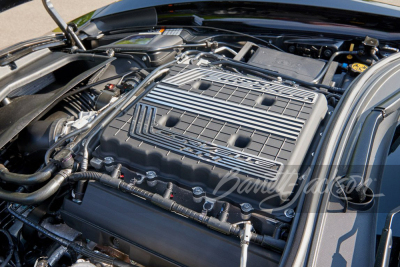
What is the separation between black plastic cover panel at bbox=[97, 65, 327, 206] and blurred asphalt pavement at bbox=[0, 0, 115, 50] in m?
4.28

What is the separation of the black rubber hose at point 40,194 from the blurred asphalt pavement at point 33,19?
4.20 metres

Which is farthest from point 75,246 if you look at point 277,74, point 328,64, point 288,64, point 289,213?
point 328,64

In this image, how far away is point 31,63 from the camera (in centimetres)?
220

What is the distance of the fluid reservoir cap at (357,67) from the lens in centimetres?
232

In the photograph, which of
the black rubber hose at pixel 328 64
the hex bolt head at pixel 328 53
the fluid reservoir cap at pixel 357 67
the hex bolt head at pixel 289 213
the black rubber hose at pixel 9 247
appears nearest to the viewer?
the hex bolt head at pixel 289 213

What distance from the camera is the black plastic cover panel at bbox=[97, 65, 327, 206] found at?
150 cm

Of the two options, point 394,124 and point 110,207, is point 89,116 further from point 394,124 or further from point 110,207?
point 394,124

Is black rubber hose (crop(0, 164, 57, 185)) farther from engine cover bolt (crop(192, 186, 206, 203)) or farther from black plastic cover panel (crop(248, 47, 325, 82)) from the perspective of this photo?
black plastic cover panel (crop(248, 47, 325, 82))

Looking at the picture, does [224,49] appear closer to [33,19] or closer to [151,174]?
[151,174]

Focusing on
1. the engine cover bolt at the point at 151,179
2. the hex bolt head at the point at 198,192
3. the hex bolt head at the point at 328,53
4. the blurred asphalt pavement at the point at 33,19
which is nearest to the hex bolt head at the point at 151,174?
the engine cover bolt at the point at 151,179

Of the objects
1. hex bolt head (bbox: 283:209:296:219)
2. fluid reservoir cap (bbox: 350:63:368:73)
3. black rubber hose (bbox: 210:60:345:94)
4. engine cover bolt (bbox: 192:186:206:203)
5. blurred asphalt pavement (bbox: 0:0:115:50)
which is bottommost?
engine cover bolt (bbox: 192:186:206:203)

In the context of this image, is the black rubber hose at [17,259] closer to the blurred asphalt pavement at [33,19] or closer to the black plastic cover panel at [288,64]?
the black plastic cover panel at [288,64]

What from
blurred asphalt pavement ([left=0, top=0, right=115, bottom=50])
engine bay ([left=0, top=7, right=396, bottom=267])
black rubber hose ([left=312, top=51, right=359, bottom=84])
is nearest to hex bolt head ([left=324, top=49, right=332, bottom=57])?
black rubber hose ([left=312, top=51, right=359, bottom=84])

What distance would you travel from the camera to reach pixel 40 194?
1592 millimetres
